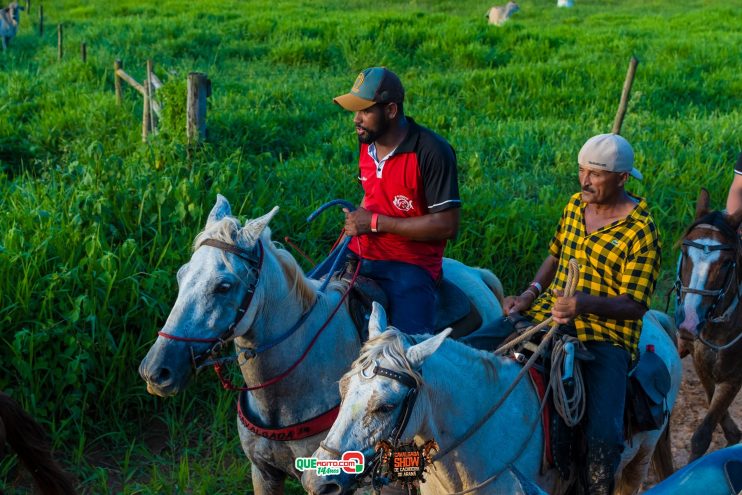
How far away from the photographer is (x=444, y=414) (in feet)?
9.71

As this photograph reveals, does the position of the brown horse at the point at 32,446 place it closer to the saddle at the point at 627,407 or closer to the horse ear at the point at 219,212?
the horse ear at the point at 219,212

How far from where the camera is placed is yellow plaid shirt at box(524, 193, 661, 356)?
137 inches

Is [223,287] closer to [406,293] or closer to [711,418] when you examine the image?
[406,293]

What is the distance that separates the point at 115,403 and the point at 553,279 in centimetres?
304

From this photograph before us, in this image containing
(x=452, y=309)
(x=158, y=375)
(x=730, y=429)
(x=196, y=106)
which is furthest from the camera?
(x=196, y=106)

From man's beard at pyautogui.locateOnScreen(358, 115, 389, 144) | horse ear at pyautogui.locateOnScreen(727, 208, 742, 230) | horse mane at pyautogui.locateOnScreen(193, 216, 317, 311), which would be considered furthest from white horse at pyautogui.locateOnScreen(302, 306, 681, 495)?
horse ear at pyautogui.locateOnScreen(727, 208, 742, 230)

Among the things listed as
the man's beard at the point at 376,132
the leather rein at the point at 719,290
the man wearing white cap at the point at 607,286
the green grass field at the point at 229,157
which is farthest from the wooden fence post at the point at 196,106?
the man wearing white cap at the point at 607,286

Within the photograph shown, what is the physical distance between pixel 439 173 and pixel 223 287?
4.16 ft

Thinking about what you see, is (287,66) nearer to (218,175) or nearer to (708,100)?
(708,100)

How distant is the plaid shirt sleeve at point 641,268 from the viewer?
11.4 feet

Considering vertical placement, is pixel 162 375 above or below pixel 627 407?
above

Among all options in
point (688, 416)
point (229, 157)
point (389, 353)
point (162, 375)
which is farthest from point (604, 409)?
point (229, 157)

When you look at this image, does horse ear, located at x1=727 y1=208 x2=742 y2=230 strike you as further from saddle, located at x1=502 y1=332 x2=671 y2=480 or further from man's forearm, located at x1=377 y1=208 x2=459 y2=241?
man's forearm, located at x1=377 y1=208 x2=459 y2=241

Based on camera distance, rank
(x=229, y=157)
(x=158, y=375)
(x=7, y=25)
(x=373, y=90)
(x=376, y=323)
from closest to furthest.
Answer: (x=376, y=323) < (x=158, y=375) < (x=373, y=90) < (x=229, y=157) < (x=7, y=25)
